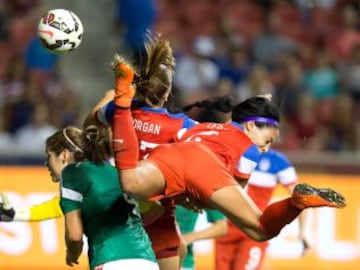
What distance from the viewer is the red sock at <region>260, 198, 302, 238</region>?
5.95m

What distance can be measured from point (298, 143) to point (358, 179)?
3.94 feet

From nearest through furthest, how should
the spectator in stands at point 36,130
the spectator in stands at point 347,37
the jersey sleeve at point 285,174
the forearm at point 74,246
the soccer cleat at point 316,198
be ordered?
the soccer cleat at point 316,198 → the forearm at point 74,246 → the jersey sleeve at point 285,174 → the spectator in stands at point 36,130 → the spectator in stands at point 347,37

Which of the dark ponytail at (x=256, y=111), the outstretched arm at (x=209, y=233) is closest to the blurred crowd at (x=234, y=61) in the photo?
the outstretched arm at (x=209, y=233)

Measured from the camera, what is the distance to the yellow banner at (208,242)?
11188 millimetres

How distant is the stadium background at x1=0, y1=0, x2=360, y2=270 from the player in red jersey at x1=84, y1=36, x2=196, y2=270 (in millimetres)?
4113

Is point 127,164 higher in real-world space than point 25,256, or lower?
higher

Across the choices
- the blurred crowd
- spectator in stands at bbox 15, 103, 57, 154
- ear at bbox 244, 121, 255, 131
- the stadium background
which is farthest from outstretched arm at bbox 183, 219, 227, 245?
spectator in stands at bbox 15, 103, 57, 154

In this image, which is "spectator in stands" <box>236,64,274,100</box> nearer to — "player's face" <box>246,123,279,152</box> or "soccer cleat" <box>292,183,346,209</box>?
"player's face" <box>246,123,279,152</box>

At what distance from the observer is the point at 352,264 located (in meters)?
11.6

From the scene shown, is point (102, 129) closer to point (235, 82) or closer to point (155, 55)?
point (155, 55)

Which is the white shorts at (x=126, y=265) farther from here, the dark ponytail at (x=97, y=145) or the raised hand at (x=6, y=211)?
the raised hand at (x=6, y=211)

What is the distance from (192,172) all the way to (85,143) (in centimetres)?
76

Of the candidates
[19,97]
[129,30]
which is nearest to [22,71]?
[19,97]

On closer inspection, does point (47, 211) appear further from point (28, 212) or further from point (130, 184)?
point (130, 184)
